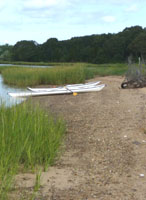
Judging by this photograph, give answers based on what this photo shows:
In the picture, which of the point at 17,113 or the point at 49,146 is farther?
the point at 17,113

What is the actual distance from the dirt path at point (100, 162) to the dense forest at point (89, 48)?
43.0 m

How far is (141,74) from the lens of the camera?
16.2m

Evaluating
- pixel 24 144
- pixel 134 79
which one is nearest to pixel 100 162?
pixel 24 144

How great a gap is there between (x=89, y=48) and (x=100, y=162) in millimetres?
67755

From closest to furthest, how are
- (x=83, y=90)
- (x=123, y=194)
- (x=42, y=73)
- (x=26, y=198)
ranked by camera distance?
(x=26, y=198) → (x=123, y=194) → (x=83, y=90) → (x=42, y=73)

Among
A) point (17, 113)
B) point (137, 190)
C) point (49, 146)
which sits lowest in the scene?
point (137, 190)

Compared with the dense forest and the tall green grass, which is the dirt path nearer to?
the tall green grass

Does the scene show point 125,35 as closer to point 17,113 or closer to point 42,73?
point 42,73

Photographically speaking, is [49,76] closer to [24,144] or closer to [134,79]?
[134,79]

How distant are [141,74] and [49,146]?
1173 cm

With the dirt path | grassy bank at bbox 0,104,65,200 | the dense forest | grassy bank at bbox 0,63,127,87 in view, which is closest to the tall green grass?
grassy bank at bbox 0,63,127,87

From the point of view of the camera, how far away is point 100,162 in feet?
17.0

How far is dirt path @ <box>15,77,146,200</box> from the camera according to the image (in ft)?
13.4

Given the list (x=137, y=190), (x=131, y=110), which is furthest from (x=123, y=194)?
(x=131, y=110)
